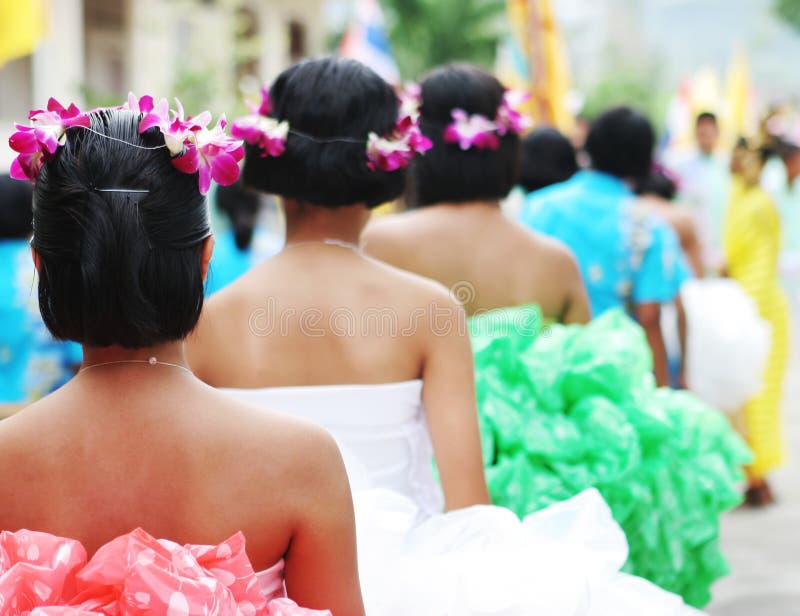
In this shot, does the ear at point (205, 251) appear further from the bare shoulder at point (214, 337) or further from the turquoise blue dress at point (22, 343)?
the turquoise blue dress at point (22, 343)

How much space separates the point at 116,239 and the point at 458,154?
2009 mm

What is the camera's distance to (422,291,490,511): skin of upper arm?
248 centimetres

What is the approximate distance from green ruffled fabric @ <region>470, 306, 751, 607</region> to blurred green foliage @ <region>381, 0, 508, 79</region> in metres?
24.5

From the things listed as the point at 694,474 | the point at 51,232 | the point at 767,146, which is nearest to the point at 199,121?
the point at 51,232

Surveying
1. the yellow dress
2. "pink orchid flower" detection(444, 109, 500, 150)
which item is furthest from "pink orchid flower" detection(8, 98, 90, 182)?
the yellow dress

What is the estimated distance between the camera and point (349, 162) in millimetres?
2570

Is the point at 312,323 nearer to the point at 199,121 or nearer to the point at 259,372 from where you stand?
the point at 259,372

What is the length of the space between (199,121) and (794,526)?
5423mm

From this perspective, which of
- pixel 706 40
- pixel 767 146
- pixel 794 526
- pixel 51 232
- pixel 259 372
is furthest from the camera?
pixel 706 40

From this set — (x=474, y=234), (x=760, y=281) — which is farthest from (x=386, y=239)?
(x=760, y=281)

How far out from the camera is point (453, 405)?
2.51m

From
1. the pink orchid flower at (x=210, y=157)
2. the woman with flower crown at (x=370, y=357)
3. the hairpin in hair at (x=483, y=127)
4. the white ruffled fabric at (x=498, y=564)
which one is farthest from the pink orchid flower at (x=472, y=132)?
the pink orchid flower at (x=210, y=157)

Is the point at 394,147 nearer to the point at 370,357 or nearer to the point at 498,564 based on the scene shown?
the point at 370,357

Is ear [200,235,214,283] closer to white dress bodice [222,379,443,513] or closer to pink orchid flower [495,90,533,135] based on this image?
white dress bodice [222,379,443,513]
